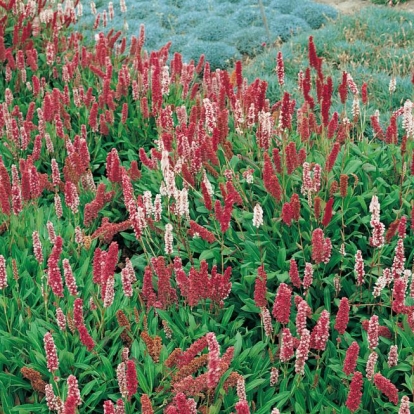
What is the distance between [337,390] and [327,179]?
1.28m

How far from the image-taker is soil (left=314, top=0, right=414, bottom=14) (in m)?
9.61

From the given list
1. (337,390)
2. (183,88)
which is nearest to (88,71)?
(183,88)

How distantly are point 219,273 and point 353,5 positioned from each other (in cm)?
770

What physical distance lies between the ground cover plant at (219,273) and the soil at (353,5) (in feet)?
18.1

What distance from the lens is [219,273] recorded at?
3.64m

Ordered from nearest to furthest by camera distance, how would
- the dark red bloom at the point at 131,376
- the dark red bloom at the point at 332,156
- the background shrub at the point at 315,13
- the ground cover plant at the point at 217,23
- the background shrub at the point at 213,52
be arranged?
the dark red bloom at the point at 131,376 < the dark red bloom at the point at 332,156 < the background shrub at the point at 213,52 < the ground cover plant at the point at 217,23 < the background shrub at the point at 315,13

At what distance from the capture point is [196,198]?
4117 mm

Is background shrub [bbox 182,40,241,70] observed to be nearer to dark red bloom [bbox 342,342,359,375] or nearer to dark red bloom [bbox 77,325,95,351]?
dark red bloom [bbox 77,325,95,351]

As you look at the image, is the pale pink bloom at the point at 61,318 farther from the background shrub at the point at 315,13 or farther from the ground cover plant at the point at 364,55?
the background shrub at the point at 315,13

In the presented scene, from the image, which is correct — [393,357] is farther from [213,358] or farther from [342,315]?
[213,358]

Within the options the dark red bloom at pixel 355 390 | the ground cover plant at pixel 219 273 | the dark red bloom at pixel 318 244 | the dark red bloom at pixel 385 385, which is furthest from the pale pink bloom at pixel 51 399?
the dark red bloom at pixel 318 244

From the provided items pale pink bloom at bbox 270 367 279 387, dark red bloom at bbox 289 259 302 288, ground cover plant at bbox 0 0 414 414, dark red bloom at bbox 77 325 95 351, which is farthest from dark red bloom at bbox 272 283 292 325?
dark red bloom at bbox 77 325 95 351

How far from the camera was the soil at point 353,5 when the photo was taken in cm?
961

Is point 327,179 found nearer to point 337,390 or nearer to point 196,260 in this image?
point 196,260
